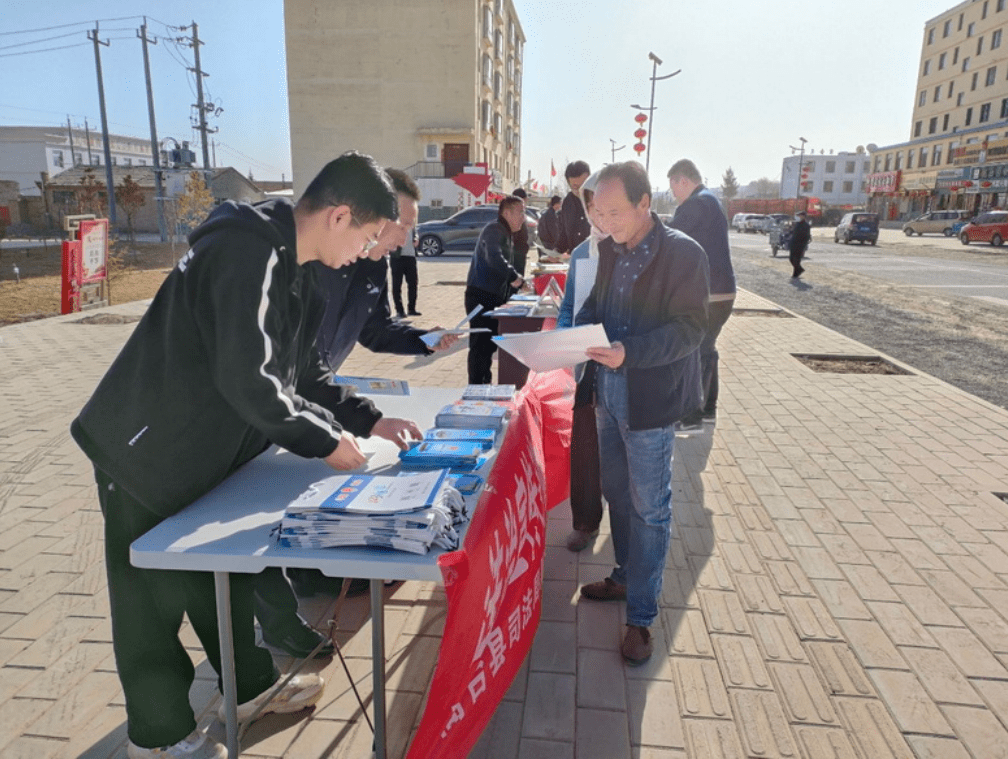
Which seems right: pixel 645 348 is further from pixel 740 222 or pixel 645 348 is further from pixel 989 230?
pixel 740 222

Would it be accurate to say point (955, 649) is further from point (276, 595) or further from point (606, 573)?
point (276, 595)

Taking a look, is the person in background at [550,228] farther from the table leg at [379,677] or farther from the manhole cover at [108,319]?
the table leg at [379,677]

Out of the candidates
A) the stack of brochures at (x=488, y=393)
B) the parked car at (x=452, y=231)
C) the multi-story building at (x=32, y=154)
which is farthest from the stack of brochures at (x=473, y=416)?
the multi-story building at (x=32, y=154)

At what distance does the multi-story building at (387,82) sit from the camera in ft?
131

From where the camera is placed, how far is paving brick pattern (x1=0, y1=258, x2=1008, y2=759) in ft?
8.14

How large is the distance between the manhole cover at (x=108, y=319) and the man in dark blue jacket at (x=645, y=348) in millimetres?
10124

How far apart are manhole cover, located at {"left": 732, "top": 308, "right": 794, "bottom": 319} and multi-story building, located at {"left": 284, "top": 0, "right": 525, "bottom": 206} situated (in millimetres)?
28202

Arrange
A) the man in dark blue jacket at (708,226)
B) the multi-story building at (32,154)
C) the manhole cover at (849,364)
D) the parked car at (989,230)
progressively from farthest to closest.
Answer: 1. the multi-story building at (32,154)
2. the parked car at (989,230)
3. the manhole cover at (849,364)
4. the man in dark blue jacket at (708,226)

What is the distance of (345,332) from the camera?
328cm

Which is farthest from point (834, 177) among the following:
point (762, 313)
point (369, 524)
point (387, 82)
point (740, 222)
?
point (369, 524)

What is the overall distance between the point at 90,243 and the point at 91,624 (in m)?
10.6

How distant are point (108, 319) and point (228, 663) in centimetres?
1089

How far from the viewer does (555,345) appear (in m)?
2.60

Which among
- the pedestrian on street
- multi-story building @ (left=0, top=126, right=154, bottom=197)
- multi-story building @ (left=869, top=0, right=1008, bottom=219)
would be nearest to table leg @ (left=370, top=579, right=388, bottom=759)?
the pedestrian on street
